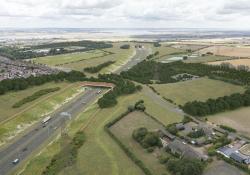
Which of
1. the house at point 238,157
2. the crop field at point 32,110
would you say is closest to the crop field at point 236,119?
the house at point 238,157

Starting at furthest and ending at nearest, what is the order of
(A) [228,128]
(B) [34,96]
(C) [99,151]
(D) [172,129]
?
(B) [34,96], (A) [228,128], (D) [172,129], (C) [99,151]

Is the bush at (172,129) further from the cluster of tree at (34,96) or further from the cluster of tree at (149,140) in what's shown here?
the cluster of tree at (34,96)

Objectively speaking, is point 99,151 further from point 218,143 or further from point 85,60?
point 85,60

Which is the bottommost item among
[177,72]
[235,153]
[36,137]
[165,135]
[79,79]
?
[36,137]

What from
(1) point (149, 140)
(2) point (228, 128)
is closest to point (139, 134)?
(1) point (149, 140)

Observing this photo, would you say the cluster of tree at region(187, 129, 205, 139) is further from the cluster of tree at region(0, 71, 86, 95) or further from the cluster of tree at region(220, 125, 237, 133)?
the cluster of tree at region(0, 71, 86, 95)

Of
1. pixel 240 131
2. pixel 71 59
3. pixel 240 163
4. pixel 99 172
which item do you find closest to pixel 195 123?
pixel 240 131
